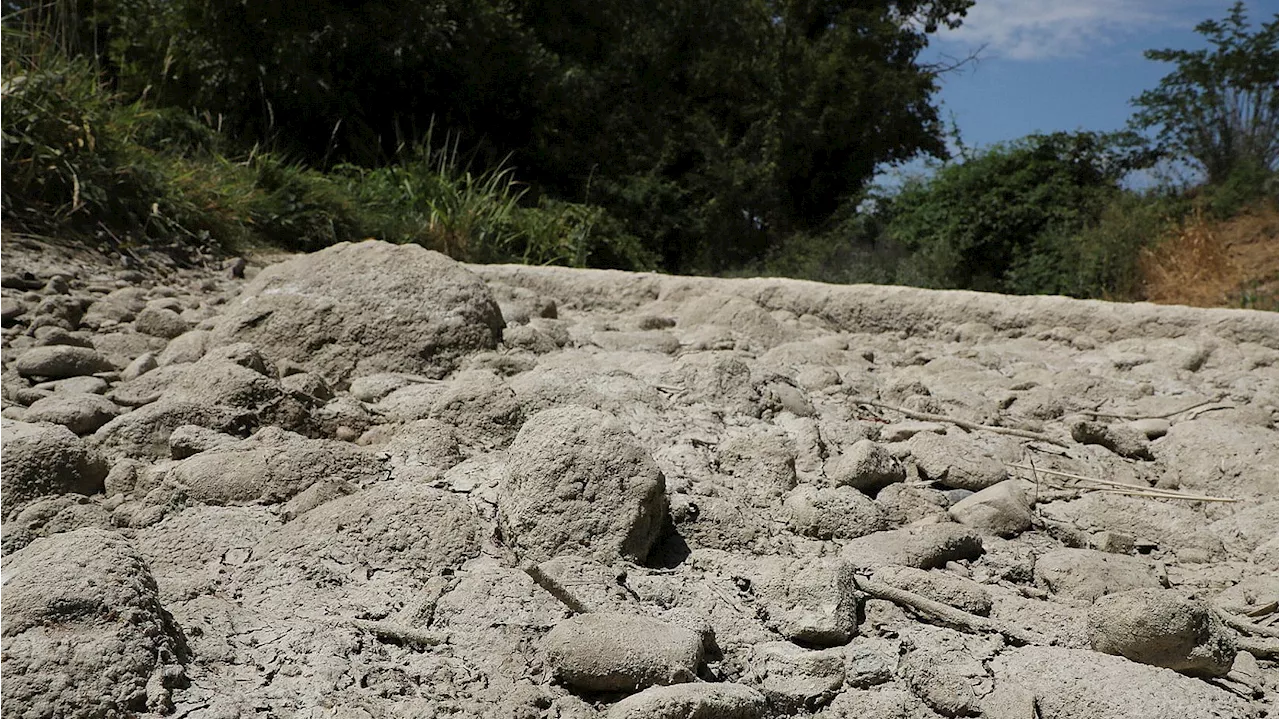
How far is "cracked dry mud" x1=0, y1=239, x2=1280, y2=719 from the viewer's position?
169 centimetres

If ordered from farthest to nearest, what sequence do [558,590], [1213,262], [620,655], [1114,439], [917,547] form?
[1213,262]
[1114,439]
[917,547]
[558,590]
[620,655]

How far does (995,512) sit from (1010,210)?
27.4ft

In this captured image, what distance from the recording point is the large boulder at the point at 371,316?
9.95ft

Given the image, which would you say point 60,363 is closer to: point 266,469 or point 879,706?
point 266,469

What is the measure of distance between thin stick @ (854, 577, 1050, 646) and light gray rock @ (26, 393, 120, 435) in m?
1.70

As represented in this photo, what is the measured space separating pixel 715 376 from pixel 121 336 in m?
1.73

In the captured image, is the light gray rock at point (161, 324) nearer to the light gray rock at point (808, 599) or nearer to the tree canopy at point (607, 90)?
the light gray rock at point (808, 599)

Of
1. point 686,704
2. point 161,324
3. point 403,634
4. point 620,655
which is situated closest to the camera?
point 686,704

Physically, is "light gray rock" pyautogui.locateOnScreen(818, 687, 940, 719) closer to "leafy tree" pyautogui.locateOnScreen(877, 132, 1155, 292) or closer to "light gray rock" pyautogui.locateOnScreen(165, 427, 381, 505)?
"light gray rock" pyautogui.locateOnScreen(165, 427, 381, 505)

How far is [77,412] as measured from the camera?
2580 millimetres

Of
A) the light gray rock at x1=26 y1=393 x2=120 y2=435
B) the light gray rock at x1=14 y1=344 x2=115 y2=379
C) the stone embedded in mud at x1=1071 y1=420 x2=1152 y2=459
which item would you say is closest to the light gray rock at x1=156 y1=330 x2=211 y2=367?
the light gray rock at x1=14 y1=344 x2=115 y2=379

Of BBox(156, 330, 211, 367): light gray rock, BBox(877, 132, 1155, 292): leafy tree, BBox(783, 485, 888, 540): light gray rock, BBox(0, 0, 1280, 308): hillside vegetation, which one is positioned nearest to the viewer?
BBox(783, 485, 888, 540): light gray rock

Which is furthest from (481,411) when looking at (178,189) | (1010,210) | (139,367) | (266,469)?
(1010,210)

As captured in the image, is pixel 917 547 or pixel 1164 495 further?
pixel 1164 495
